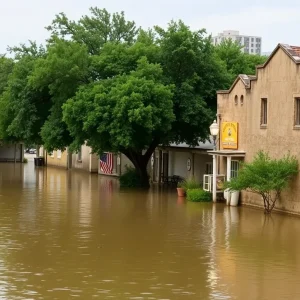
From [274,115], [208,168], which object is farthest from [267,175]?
[208,168]

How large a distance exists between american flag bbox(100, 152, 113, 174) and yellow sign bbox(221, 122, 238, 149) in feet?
72.2

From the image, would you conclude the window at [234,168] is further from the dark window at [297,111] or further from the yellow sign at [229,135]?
the dark window at [297,111]

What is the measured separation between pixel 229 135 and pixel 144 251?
50.3 ft

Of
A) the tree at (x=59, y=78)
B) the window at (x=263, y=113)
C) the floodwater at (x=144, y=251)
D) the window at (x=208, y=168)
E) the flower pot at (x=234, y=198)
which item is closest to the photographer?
the floodwater at (x=144, y=251)

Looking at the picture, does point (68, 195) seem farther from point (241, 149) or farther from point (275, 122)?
point (275, 122)

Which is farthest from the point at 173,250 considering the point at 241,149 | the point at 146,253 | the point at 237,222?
the point at 241,149

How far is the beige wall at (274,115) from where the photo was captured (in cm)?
2933

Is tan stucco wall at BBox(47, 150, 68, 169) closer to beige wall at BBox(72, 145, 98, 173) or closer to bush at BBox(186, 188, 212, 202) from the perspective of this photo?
beige wall at BBox(72, 145, 98, 173)

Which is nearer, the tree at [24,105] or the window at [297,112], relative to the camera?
the window at [297,112]

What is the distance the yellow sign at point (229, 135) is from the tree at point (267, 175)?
168 inches

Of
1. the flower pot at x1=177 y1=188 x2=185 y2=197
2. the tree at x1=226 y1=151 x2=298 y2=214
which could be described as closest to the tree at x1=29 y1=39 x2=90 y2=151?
the flower pot at x1=177 y1=188 x2=185 y2=197

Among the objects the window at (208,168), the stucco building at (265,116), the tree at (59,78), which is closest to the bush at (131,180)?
the window at (208,168)

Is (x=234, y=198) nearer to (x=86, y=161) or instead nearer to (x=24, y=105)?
(x=24, y=105)

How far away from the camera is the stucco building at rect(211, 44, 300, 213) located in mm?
29328
